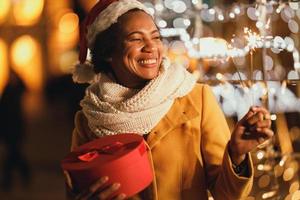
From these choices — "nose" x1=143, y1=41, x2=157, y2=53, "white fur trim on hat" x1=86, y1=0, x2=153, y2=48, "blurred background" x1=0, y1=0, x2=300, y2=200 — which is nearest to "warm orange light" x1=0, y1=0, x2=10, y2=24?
"blurred background" x1=0, y1=0, x2=300, y2=200

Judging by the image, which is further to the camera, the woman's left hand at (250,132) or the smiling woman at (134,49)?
the smiling woman at (134,49)

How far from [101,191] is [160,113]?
0.37 m

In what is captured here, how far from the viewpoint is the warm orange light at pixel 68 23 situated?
305 inches

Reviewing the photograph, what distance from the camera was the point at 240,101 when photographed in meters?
4.14

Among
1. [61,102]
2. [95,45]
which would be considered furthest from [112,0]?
[61,102]

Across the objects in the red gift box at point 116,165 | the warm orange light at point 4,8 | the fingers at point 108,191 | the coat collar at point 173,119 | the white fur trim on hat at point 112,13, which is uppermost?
the warm orange light at point 4,8

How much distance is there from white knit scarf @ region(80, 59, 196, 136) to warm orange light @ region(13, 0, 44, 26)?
603cm

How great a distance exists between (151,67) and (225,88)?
2341mm

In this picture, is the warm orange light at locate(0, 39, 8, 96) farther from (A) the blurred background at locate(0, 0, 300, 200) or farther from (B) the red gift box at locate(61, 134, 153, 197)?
(B) the red gift box at locate(61, 134, 153, 197)

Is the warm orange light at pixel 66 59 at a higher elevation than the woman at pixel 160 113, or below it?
below

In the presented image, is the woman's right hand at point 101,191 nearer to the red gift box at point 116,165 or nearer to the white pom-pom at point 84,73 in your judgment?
the red gift box at point 116,165

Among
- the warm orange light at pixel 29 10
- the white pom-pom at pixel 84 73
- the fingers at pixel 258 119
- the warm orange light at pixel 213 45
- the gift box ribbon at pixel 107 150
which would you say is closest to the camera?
the fingers at pixel 258 119

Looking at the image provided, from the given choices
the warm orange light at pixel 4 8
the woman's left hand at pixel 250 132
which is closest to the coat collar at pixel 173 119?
the woman's left hand at pixel 250 132

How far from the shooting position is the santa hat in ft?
6.33
